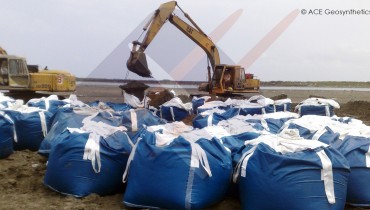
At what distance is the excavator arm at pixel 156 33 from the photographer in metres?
9.84

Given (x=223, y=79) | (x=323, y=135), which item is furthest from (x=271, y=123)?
(x=223, y=79)

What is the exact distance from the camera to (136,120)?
4.23m

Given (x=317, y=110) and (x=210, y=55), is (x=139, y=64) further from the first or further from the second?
(x=317, y=110)

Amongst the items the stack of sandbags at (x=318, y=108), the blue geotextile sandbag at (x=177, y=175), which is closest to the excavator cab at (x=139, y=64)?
the stack of sandbags at (x=318, y=108)

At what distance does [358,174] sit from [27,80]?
1017 centimetres

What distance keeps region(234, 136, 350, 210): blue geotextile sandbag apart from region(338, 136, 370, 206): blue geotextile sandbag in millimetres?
252

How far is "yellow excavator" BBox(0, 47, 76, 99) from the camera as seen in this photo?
11125 mm

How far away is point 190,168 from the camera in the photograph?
2990 mm

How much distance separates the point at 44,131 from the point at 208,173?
9.41 feet

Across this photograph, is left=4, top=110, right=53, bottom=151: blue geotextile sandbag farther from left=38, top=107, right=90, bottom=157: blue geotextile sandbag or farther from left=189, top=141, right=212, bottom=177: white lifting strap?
left=189, top=141, right=212, bottom=177: white lifting strap

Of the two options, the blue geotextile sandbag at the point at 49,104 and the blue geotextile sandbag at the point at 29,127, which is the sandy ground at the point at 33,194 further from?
the blue geotextile sandbag at the point at 49,104

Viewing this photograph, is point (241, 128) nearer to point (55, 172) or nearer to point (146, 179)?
point (146, 179)

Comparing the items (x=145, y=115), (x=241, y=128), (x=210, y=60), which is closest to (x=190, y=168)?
(x=241, y=128)

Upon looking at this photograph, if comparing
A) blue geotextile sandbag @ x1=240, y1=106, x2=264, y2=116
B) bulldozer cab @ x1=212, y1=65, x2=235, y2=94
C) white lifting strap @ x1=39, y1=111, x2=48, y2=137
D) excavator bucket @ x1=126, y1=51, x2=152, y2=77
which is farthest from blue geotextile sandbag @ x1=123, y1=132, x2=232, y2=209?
bulldozer cab @ x1=212, y1=65, x2=235, y2=94
